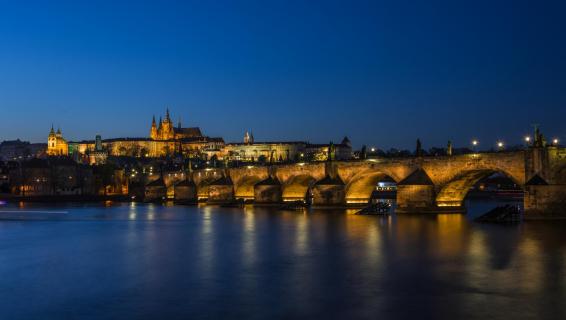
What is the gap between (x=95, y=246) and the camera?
30688 millimetres

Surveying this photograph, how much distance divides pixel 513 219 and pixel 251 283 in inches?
949

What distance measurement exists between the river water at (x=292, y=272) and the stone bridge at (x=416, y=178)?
8.56 ft

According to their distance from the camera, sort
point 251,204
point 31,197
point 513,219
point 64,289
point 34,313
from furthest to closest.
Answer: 1. point 31,197
2. point 251,204
3. point 513,219
4. point 64,289
5. point 34,313

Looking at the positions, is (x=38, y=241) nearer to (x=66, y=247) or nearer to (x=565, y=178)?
(x=66, y=247)

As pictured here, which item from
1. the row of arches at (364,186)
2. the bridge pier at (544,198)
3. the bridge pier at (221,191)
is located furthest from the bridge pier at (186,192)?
the bridge pier at (544,198)

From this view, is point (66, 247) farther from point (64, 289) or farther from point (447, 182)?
point (447, 182)

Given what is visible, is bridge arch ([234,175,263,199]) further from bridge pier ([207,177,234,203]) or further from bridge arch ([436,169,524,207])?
bridge arch ([436,169,524,207])

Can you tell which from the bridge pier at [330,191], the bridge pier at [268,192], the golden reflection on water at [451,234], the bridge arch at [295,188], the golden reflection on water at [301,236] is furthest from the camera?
the bridge arch at [295,188]

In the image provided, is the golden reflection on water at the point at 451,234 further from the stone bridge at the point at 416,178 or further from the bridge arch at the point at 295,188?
the bridge arch at the point at 295,188

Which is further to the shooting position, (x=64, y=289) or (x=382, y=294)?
(x=64, y=289)

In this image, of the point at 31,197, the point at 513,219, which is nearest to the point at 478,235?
the point at 513,219

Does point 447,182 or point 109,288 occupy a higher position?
point 447,182

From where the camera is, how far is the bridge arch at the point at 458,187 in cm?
4120

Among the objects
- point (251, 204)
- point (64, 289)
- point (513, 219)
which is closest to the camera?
point (64, 289)
